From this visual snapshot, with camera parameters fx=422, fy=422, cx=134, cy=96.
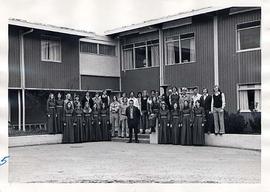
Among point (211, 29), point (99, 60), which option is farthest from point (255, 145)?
point (99, 60)

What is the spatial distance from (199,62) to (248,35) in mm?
1883

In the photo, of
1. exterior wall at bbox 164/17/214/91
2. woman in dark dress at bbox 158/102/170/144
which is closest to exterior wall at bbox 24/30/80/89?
exterior wall at bbox 164/17/214/91

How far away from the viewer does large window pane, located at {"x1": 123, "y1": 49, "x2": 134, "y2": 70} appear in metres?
16.0

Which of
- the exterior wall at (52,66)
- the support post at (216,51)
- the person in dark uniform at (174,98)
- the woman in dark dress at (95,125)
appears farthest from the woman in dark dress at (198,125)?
the exterior wall at (52,66)

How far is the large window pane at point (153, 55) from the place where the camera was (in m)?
15.2

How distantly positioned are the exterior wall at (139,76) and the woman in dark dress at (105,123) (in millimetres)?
2983

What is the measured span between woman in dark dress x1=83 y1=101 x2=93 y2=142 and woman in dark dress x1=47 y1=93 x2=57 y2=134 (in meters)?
0.90

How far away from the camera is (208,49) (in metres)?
13.3

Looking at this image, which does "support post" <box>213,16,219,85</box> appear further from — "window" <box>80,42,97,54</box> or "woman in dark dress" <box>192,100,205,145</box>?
"window" <box>80,42,97,54</box>

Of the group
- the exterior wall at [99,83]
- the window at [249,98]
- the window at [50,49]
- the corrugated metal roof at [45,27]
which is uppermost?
the corrugated metal roof at [45,27]

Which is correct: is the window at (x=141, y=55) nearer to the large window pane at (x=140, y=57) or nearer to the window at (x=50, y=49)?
the large window pane at (x=140, y=57)

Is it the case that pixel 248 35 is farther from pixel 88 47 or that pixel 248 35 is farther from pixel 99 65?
pixel 88 47

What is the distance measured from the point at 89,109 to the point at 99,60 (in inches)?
165
